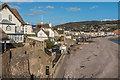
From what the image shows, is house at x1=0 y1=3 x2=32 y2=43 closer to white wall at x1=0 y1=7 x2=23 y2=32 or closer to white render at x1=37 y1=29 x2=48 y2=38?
white wall at x1=0 y1=7 x2=23 y2=32

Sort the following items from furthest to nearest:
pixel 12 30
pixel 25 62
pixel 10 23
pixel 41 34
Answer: pixel 41 34, pixel 12 30, pixel 10 23, pixel 25 62

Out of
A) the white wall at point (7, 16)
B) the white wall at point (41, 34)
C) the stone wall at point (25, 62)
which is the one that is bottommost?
the stone wall at point (25, 62)

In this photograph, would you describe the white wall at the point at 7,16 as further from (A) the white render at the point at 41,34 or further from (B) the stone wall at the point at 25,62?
(A) the white render at the point at 41,34

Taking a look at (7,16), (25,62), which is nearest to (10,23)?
(7,16)

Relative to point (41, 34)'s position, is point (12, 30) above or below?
above

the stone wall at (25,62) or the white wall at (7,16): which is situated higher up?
the white wall at (7,16)

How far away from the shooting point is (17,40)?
57.9 feet

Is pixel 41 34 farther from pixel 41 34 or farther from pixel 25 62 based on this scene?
pixel 25 62

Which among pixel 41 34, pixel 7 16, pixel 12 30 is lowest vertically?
pixel 41 34

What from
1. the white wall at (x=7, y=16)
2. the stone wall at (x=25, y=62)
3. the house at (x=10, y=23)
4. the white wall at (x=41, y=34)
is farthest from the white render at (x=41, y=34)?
the stone wall at (x=25, y=62)

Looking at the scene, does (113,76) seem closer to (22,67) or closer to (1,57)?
(22,67)

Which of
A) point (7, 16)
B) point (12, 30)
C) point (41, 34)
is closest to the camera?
point (12, 30)

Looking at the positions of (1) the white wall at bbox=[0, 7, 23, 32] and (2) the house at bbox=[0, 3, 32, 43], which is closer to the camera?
(2) the house at bbox=[0, 3, 32, 43]

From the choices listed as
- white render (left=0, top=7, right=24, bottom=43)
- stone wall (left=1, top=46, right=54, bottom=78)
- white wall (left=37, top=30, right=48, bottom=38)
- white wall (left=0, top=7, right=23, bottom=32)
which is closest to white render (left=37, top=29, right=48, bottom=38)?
white wall (left=37, top=30, right=48, bottom=38)
